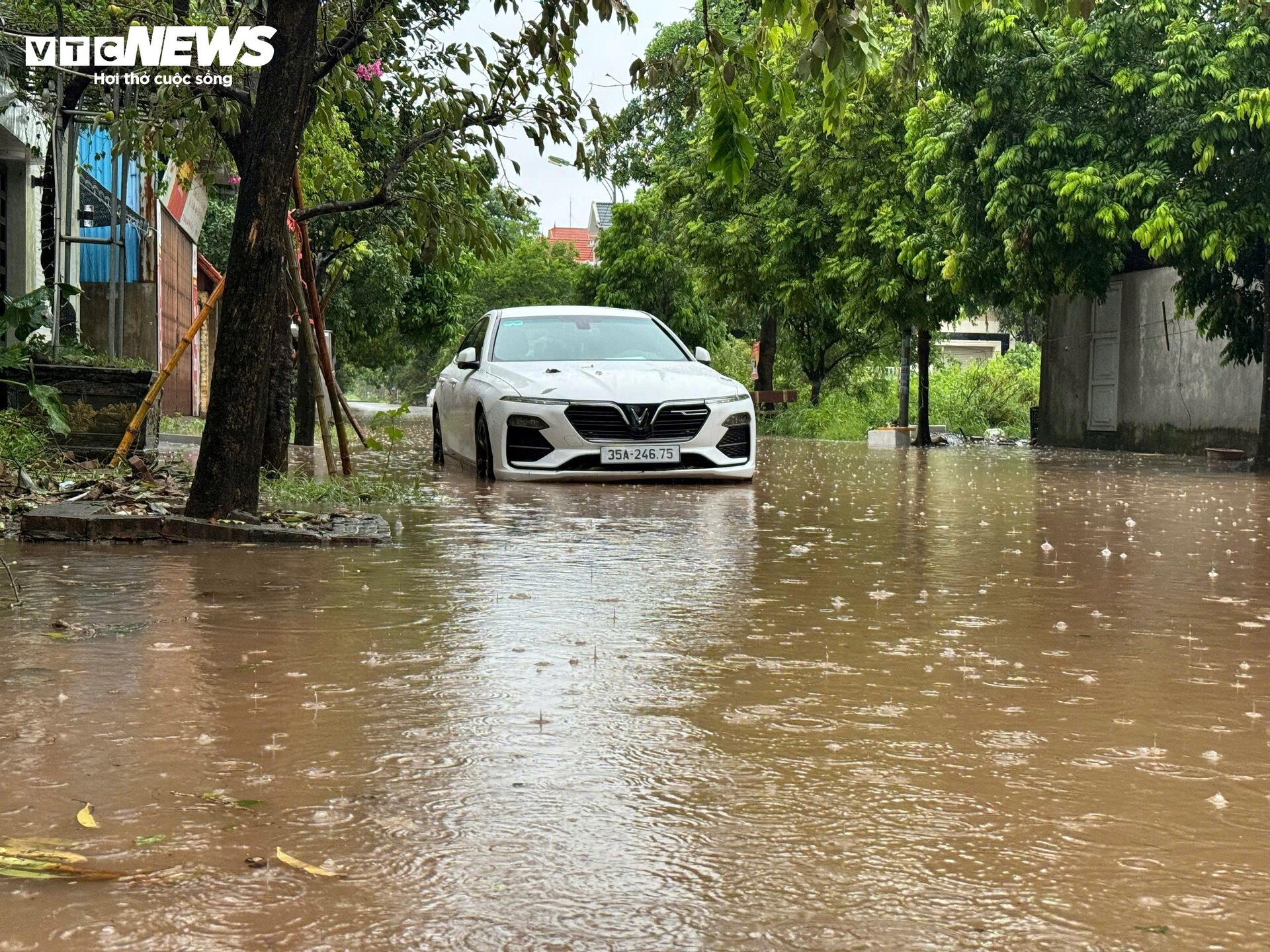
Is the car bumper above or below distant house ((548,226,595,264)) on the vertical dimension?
below

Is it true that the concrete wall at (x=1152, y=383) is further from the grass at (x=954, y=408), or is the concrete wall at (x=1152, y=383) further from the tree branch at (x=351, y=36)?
the tree branch at (x=351, y=36)

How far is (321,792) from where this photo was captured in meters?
3.09

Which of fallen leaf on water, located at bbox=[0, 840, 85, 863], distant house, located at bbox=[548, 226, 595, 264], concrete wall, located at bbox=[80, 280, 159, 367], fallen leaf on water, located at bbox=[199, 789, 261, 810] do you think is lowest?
fallen leaf on water, located at bbox=[199, 789, 261, 810]

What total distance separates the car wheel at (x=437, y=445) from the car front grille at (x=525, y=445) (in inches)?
135

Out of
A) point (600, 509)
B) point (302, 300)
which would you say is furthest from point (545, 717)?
point (302, 300)

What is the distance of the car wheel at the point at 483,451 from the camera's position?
41.7 feet

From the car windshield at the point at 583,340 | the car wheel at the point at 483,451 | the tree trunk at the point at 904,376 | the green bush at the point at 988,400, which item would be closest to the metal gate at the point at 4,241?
the car windshield at the point at 583,340

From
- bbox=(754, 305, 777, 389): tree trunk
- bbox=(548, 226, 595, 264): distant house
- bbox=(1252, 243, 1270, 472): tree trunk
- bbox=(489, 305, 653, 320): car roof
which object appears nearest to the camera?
bbox=(489, 305, 653, 320): car roof

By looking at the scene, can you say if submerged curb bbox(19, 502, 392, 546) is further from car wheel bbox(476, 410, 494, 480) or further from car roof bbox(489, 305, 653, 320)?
car roof bbox(489, 305, 653, 320)

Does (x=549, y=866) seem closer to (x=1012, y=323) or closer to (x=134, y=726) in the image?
(x=134, y=726)

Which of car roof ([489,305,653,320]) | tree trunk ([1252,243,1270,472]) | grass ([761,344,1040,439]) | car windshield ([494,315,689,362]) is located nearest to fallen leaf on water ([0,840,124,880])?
car windshield ([494,315,689,362])

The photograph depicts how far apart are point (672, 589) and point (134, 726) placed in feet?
9.60

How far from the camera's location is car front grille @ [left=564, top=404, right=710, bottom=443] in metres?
12.2

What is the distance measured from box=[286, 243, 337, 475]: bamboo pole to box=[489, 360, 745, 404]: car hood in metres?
1.84
